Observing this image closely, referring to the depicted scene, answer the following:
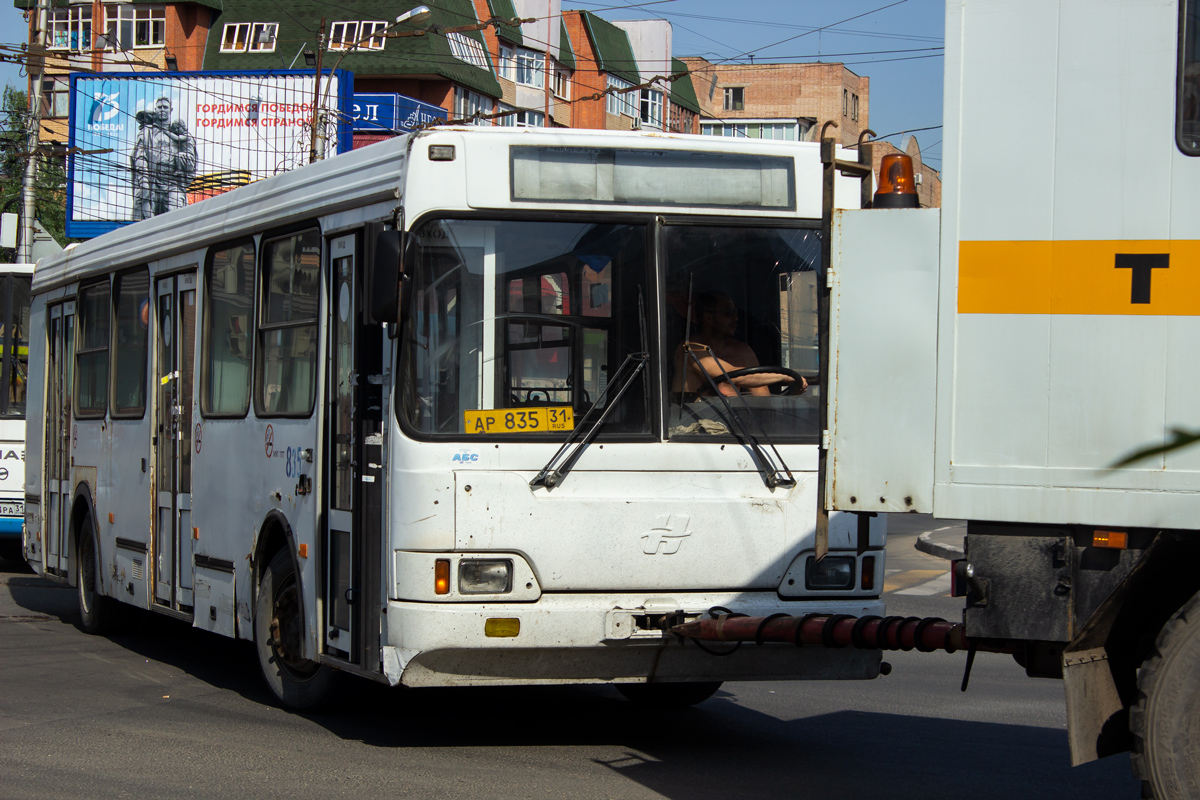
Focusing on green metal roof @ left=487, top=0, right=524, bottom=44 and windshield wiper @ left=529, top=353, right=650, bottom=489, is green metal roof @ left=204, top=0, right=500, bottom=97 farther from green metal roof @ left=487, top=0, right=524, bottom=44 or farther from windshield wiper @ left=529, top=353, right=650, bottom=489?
windshield wiper @ left=529, top=353, right=650, bottom=489

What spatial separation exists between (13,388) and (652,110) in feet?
176

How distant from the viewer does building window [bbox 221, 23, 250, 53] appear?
5238 cm

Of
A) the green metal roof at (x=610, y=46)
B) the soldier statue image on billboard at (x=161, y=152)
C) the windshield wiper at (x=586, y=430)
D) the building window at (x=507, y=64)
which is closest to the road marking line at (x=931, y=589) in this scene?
the windshield wiper at (x=586, y=430)

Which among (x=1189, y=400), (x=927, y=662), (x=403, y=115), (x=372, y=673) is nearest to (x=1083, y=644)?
(x=1189, y=400)

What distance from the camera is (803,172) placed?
666 cm

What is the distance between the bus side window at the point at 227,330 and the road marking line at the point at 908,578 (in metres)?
8.09

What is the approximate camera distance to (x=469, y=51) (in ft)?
167

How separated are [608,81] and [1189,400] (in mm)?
57160

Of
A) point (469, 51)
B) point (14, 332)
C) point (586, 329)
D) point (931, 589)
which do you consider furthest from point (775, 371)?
point (469, 51)

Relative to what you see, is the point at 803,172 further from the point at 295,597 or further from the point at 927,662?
the point at 927,662

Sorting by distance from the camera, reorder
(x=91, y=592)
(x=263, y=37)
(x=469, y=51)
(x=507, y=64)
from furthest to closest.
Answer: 1. (x=507, y=64)
2. (x=263, y=37)
3. (x=469, y=51)
4. (x=91, y=592)

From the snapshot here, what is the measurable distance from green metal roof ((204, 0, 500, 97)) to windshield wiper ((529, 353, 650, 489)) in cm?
4158

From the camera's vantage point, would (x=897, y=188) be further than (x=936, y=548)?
No

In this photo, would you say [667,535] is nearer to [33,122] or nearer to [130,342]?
[130,342]
